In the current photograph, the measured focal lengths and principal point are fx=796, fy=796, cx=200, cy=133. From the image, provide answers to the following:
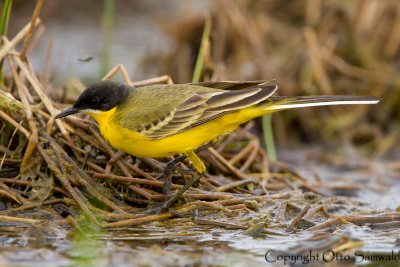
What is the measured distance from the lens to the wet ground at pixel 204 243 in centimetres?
605

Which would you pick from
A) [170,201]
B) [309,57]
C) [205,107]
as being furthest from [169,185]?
[309,57]

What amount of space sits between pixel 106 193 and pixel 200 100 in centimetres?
123

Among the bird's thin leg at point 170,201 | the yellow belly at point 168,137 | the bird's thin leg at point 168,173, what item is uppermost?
the yellow belly at point 168,137

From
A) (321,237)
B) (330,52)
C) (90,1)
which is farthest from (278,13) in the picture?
(321,237)

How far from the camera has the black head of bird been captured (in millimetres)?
7402

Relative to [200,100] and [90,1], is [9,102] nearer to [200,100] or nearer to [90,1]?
[200,100]

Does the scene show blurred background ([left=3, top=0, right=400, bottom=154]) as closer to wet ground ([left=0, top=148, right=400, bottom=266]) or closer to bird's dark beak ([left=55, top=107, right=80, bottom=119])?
bird's dark beak ([left=55, top=107, right=80, bottom=119])

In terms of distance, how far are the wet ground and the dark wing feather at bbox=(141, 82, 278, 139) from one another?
0.84m

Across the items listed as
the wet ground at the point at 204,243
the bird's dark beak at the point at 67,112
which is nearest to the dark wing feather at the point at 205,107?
the bird's dark beak at the point at 67,112

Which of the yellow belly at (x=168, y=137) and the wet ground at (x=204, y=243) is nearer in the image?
the wet ground at (x=204, y=243)

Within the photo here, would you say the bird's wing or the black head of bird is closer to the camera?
the bird's wing

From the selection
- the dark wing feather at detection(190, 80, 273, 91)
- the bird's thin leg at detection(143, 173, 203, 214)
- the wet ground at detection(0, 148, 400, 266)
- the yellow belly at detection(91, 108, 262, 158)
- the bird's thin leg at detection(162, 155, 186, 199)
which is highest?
the dark wing feather at detection(190, 80, 273, 91)

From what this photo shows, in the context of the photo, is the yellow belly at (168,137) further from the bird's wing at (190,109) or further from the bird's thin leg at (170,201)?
the bird's thin leg at (170,201)

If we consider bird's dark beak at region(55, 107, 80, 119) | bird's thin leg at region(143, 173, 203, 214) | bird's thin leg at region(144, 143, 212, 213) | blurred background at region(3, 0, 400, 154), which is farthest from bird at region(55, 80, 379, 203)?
blurred background at region(3, 0, 400, 154)
